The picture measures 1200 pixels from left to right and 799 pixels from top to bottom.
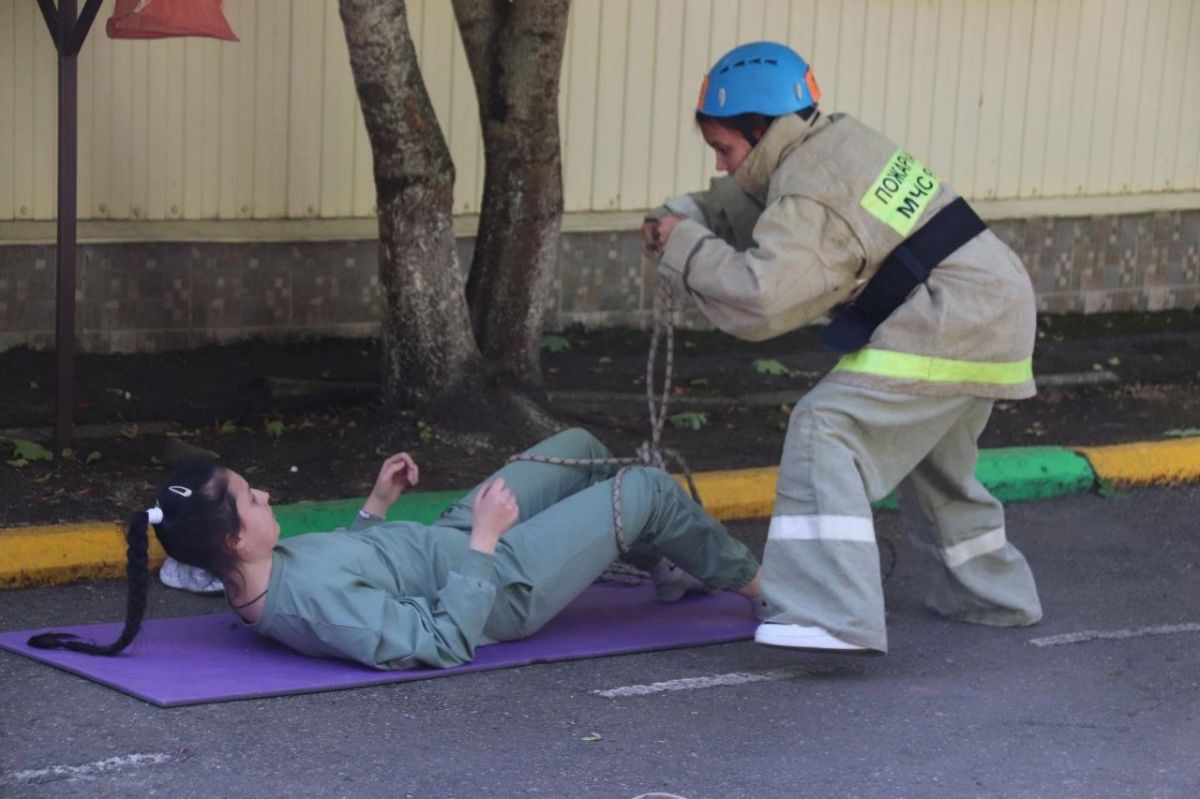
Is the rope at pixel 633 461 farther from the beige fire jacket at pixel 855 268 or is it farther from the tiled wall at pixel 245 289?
the tiled wall at pixel 245 289

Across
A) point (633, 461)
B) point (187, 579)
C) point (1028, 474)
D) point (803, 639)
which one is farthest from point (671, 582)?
point (1028, 474)

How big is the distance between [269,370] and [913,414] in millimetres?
4001

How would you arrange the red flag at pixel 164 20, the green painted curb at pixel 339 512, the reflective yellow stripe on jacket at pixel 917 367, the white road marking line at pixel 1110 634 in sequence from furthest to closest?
the red flag at pixel 164 20 → the green painted curb at pixel 339 512 → the white road marking line at pixel 1110 634 → the reflective yellow stripe on jacket at pixel 917 367

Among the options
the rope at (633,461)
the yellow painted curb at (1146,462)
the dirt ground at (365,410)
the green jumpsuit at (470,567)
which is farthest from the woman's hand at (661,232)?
the yellow painted curb at (1146,462)

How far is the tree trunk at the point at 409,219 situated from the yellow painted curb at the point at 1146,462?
2.56 metres

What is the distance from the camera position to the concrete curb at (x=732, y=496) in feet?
19.2

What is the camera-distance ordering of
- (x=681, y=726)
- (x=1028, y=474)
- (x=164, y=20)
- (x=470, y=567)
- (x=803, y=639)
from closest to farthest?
(x=681, y=726)
(x=470, y=567)
(x=803, y=639)
(x=164, y=20)
(x=1028, y=474)

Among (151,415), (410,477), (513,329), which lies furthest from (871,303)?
(151,415)

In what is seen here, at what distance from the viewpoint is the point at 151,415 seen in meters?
7.77

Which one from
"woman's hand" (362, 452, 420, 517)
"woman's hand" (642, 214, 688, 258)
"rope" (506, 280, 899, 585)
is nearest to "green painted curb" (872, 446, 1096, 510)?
"rope" (506, 280, 899, 585)

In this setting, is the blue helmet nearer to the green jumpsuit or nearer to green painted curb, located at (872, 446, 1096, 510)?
the green jumpsuit

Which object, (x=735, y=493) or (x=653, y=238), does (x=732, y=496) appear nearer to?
(x=735, y=493)

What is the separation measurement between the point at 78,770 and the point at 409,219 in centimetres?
326

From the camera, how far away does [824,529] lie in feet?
16.7
